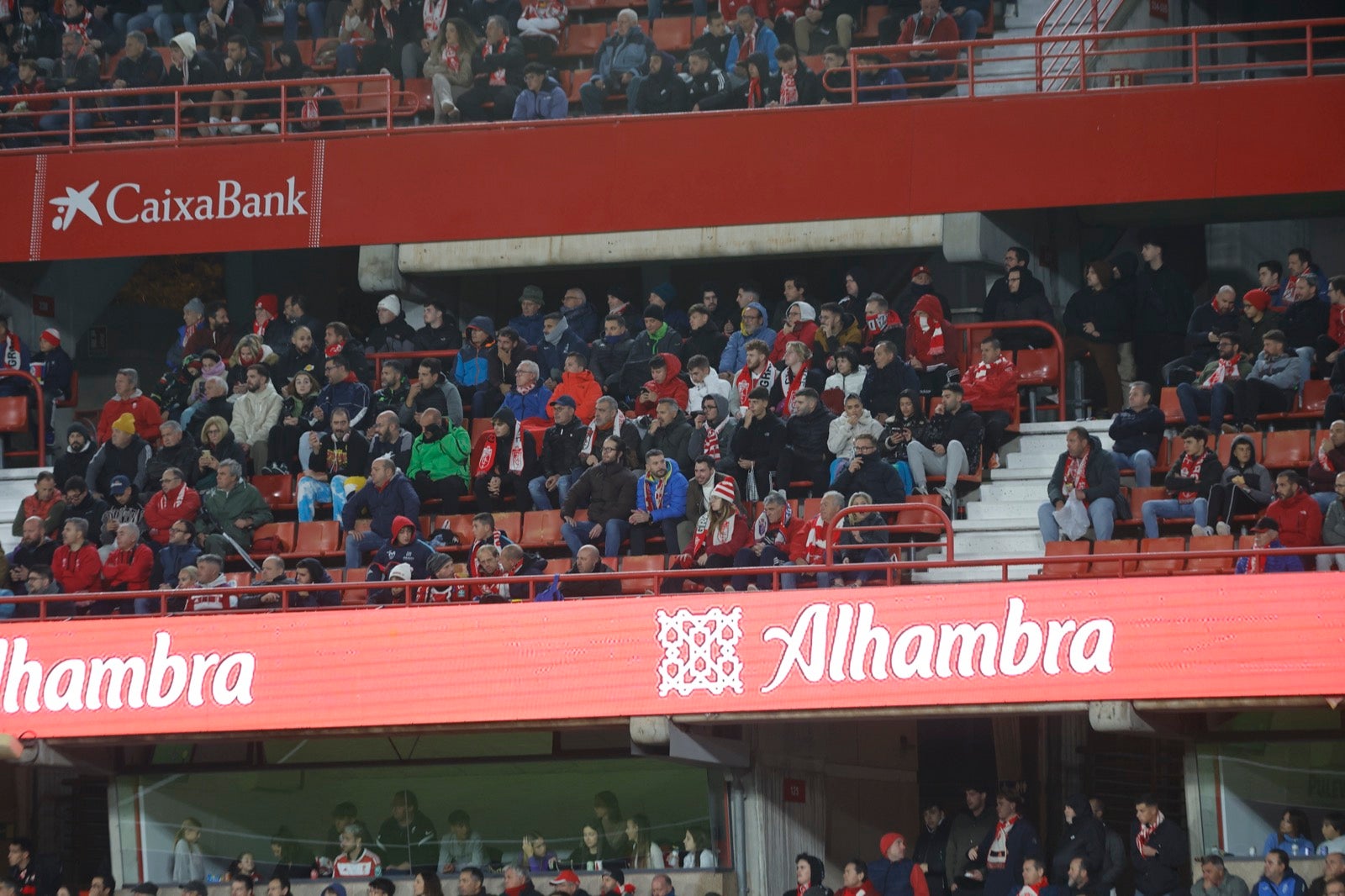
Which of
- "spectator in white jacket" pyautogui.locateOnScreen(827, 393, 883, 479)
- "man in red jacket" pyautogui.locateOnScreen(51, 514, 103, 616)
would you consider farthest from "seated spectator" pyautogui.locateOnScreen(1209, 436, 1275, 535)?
"man in red jacket" pyautogui.locateOnScreen(51, 514, 103, 616)

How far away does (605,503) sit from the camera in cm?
1675

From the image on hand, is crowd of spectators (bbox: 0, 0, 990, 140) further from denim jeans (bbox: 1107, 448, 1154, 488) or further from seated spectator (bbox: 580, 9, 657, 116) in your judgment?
denim jeans (bbox: 1107, 448, 1154, 488)

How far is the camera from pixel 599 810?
16.2 meters

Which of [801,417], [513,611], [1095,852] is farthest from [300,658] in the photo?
[1095,852]

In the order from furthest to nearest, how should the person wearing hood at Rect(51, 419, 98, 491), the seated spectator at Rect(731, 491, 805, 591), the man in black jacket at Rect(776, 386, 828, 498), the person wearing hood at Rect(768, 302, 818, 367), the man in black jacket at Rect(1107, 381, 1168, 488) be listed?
the person wearing hood at Rect(51, 419, 98, 491) → the person wearing hood at Rect(768, 302, 818, 367) → the man in black jacket at Rect(776, 386, 828, 498) → the man in black jacket at Rect(1107, 381, 1168, 488) → the seated spectator at Rect(731, 491, 805, 591)

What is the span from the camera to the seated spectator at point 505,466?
1764 cm

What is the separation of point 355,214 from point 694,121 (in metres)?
3.38

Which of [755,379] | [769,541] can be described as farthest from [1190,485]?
[755,379]

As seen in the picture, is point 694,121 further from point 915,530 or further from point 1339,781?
point 1339,781

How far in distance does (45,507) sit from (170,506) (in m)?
1.12

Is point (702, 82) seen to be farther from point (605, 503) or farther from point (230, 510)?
point (230, 510)

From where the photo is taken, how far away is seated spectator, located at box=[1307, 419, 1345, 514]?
601 inches

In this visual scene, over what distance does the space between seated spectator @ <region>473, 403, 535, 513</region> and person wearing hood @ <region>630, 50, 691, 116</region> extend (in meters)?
4.52

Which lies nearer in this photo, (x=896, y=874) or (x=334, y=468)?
(x=896, y=874)
